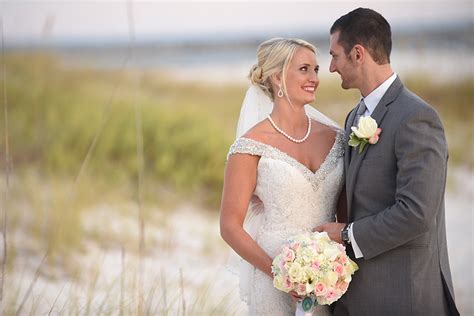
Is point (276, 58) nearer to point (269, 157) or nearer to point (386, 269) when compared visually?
point (269, 157)

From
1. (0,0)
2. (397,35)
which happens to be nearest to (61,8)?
(397,35)

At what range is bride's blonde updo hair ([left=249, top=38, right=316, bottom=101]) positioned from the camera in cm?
386

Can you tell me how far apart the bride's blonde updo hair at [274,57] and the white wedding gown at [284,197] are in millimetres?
379

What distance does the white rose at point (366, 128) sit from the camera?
339cm

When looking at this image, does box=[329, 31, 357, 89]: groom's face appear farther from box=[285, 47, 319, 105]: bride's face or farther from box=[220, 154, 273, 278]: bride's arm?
box=[220, 154, 273, 278]: bride's arm

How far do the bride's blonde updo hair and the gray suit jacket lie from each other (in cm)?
58

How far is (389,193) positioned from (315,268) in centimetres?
49

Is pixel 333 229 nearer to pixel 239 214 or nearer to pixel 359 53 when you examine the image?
pixel 239 214

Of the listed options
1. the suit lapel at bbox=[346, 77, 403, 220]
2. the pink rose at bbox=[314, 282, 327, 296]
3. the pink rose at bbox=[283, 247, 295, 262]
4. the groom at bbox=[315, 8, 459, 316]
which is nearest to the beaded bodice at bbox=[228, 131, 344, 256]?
the groom at bbox=[315, 8, 459, 316]

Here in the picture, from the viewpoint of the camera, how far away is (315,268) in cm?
330

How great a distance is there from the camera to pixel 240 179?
3715mm

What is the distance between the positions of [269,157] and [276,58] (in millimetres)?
520

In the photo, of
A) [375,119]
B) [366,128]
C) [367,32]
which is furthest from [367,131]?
[367,32]

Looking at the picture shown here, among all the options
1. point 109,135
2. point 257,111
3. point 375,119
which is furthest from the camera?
point 109,135
